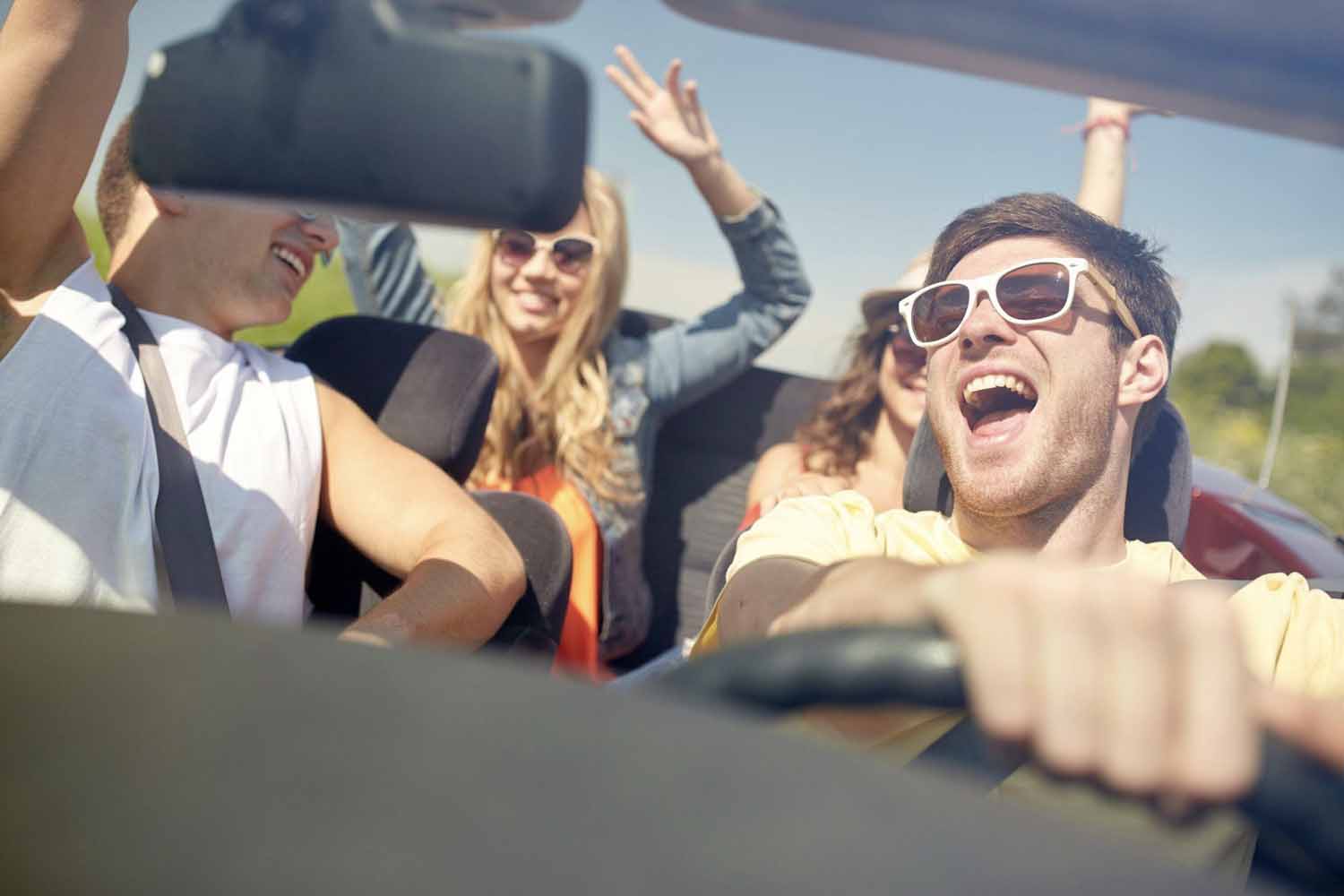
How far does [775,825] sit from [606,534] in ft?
7.25

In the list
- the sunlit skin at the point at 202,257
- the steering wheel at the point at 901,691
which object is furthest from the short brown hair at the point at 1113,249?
the sunlit skin at the point at 202,257

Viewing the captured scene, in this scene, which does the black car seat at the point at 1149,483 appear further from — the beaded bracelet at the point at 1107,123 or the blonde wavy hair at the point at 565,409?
the blonde wavy hair at the point at 565,409

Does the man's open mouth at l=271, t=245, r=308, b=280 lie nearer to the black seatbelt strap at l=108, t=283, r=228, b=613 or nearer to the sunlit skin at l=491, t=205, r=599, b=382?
the black seatbelt strap at l=108, t=283, r=228, b=613

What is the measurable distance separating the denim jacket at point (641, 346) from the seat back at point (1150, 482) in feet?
2.61

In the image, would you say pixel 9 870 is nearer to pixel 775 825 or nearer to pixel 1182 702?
pixel 775 825

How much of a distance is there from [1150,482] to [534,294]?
1648 millimetres

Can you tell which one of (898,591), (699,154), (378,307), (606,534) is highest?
(699,154)

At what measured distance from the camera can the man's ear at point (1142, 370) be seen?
133 centimetres

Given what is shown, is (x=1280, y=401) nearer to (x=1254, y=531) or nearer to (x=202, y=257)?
(x=1254, y=531)

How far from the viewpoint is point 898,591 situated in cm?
88

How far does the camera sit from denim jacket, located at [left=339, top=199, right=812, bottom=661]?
96.0 inches

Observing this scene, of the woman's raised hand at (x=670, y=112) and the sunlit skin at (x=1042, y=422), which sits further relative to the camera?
the woman's raised hand at (x=670, y=112)

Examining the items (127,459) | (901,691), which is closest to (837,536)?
(901,691)

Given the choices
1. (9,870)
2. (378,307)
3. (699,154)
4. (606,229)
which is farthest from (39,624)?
(606,229)
